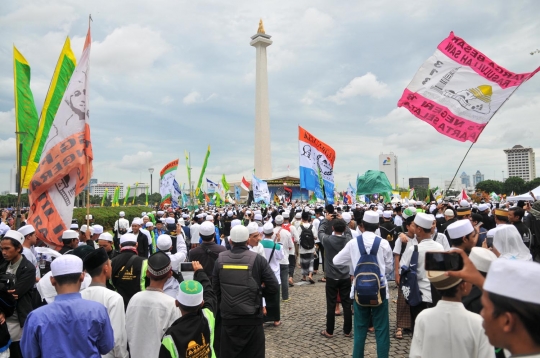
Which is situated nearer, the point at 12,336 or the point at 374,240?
the point at 12,336

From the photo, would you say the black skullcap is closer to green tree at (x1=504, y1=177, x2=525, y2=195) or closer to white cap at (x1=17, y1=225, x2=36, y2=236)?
white cap at (x1=17, y1=225, x2=36, y2=236)

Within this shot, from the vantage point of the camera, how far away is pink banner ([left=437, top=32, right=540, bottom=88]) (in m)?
7.46

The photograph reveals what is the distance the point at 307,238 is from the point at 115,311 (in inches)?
295

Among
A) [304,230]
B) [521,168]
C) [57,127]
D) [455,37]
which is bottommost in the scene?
[304,230]

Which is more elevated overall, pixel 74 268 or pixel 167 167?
pixel 167 167

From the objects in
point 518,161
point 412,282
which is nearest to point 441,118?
point 412,282

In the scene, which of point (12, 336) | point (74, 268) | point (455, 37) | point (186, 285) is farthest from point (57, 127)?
point (455, 37)

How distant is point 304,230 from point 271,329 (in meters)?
3.69

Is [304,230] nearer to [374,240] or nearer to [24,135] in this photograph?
[374,240]

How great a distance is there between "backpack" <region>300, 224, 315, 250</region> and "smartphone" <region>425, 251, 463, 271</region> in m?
8.31

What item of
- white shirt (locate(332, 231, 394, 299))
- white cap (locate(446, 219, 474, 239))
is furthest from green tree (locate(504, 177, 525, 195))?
white cap (locate(446, 219, 474, 239))

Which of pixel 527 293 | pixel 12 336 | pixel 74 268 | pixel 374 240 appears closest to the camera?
pixel 527 293

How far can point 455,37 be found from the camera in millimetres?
8023

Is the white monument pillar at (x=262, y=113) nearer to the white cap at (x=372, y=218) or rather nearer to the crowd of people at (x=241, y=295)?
the crowd of people at (x=241, y=295)
